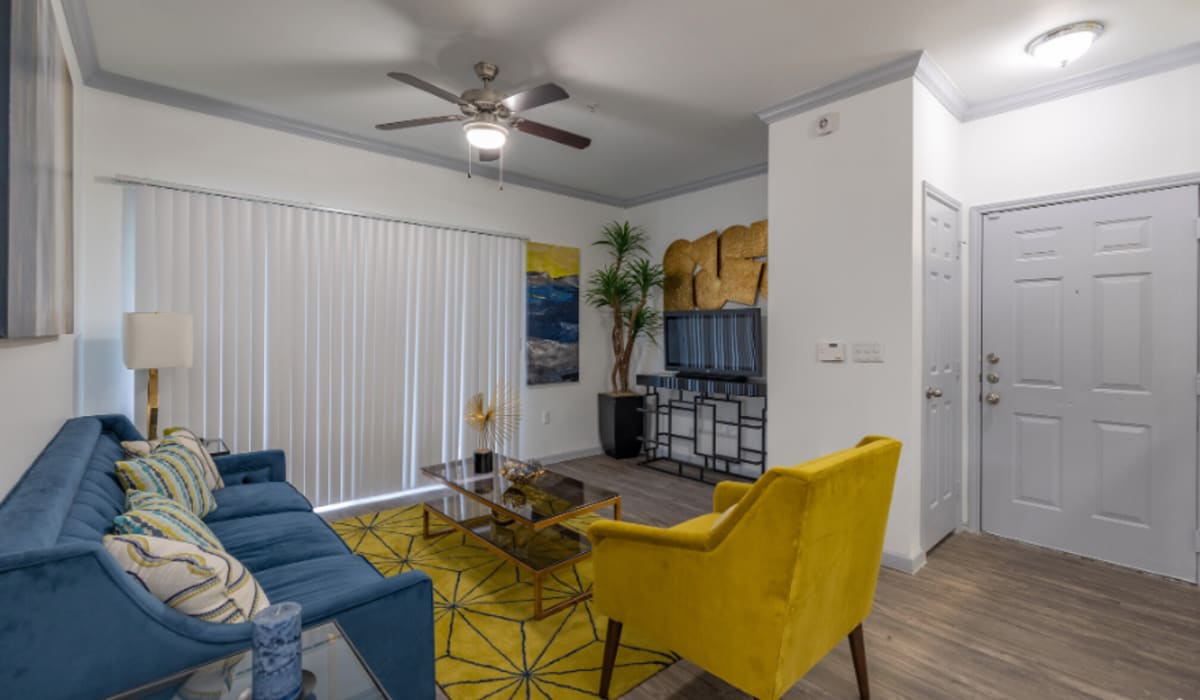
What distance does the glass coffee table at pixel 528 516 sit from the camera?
2434mm

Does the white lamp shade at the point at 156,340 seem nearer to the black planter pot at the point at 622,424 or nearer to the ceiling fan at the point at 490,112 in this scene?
the ceiling fan at the point at 490,112

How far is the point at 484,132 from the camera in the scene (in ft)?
9.36

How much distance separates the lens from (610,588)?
70.5 inches

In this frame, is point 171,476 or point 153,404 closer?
point 171,476

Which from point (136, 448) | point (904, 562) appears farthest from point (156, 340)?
point (904, 562)

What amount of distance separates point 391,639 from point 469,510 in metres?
1.66

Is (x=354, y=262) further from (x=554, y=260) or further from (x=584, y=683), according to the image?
(x=584, y=683)

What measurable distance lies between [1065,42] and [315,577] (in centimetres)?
395

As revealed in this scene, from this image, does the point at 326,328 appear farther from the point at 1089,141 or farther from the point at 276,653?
the point at 1089,141

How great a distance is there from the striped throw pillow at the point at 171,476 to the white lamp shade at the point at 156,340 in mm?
608

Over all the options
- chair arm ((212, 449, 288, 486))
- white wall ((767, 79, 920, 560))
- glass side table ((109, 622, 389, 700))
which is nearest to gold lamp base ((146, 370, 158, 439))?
chair arm ((212, 449, 288, 486))

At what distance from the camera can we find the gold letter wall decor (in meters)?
4.57

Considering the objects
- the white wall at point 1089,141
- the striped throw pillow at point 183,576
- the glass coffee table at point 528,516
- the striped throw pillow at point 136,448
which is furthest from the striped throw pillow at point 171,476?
the white wall at point 1089,141

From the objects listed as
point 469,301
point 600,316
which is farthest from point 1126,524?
point 469,301
